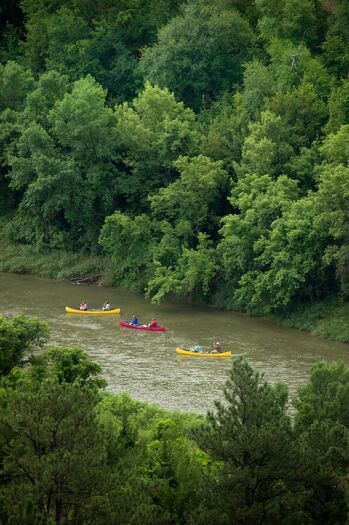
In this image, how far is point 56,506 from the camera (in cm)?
2952

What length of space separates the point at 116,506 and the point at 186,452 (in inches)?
262

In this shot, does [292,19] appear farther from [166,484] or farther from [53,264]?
[166,484]

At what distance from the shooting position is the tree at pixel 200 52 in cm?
7087

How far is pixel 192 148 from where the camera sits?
67.6m

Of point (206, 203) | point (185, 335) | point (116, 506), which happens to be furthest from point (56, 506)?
point (206, 203)

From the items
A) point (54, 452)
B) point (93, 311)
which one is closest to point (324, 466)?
point (54, 452)

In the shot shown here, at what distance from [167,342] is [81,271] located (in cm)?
1311

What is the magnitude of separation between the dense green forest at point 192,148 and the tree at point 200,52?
9 cm

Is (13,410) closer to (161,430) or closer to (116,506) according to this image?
(116,506)

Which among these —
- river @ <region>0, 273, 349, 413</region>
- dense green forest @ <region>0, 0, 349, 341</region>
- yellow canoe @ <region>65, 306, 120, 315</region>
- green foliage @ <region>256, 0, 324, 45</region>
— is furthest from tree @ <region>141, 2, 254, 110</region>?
yellow canoe @ <region>65, 306, 120, 315</region>

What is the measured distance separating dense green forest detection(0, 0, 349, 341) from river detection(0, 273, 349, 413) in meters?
1.33

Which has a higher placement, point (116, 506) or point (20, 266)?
point (20, 266)

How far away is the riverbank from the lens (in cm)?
5912

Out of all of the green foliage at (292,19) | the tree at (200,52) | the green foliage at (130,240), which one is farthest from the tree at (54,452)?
the tree at (200,52)
